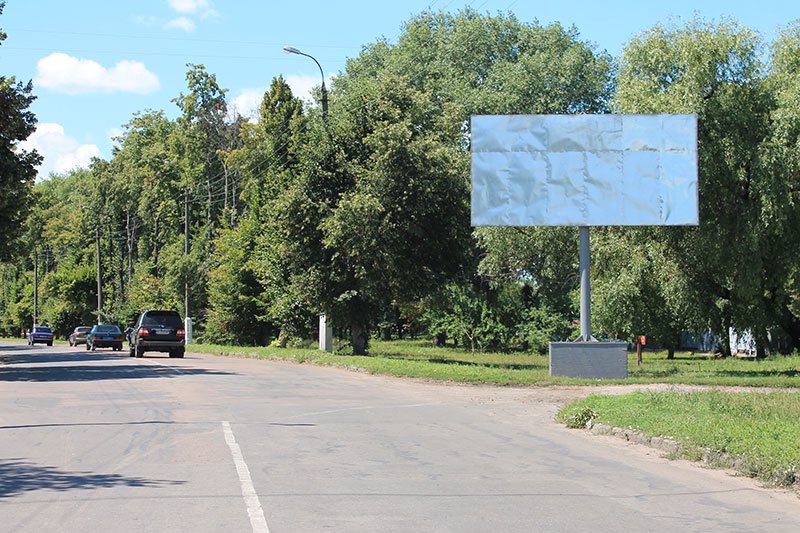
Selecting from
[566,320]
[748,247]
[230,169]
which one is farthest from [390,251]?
[230,169]

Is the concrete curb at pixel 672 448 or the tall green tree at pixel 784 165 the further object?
the tall green tree at pixel 784 165

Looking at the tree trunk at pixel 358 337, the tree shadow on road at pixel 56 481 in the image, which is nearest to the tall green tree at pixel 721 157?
the tree trunk at pixel 358 337

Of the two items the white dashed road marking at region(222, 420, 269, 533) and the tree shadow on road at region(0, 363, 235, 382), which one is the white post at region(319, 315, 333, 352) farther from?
the white dashed road marking at region(222, 420, 269, 533)

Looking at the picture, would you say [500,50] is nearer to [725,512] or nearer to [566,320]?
[566,320]

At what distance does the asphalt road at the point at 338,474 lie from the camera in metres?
8.22

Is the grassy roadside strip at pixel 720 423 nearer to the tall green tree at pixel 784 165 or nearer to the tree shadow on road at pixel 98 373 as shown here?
the tall green tree at pixel 784 165

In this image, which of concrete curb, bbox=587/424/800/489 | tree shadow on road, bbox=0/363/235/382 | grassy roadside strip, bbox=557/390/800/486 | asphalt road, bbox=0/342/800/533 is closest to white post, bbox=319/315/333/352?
tree shadow on road, bbox=0/363/235/382

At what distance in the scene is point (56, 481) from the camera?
987cm

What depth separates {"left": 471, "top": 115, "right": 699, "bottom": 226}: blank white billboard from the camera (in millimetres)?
27531

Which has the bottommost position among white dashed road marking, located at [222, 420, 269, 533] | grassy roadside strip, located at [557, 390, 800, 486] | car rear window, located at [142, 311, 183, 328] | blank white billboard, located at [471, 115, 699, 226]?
white dashed road marking, located at [222, 420, 269, 533]

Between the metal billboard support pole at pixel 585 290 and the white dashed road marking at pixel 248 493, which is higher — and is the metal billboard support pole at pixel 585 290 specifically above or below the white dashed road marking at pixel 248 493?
above

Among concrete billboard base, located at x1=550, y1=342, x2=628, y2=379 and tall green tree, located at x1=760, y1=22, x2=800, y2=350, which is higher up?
tall green tree, located at x1=760, y1=22, x2=800, y2=350

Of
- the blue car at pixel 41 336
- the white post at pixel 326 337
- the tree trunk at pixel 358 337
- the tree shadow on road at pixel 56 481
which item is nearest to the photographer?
the tree shadow on road at pixel 56 481

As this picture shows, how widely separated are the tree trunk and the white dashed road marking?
25895 mm
